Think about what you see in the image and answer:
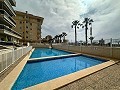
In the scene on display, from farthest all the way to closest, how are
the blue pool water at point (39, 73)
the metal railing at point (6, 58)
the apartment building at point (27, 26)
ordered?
the apartment building at point (27, 26), the blue pool water at point (39, 73), the metal railing at point (6, 58)

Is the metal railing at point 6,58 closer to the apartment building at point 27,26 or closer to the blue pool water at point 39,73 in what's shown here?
the blue pool water at point 39,73

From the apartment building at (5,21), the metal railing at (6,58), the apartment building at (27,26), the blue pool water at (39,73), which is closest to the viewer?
the metal railing at (6,58)

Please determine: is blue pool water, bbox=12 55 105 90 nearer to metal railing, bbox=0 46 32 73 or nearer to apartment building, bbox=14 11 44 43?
metal railing, bbox=0 46 32 73

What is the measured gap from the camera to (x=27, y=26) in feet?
202

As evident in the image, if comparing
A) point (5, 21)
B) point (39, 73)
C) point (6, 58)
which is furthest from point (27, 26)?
point (6, 58)

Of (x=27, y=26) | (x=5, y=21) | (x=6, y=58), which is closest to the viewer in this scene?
(x=6, y=58)

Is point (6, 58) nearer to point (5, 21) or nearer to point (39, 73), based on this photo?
point (39, 73)

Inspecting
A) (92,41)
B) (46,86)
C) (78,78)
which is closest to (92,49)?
(92,41)

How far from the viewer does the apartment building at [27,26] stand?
2336 inches

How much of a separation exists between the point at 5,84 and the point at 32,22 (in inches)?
2501

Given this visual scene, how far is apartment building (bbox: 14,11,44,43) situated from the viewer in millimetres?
59322

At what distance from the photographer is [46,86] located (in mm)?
4195

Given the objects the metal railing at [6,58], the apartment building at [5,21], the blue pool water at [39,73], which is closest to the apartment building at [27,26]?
the apartment building at [5,21]

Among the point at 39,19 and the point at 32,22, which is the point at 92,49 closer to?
the point at 32,22
